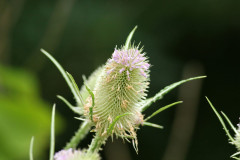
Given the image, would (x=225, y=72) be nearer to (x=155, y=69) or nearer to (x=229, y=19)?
(x=229, y=19)

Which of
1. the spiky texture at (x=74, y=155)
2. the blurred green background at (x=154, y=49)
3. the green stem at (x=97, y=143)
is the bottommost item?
the spiky texture at (x=74, y=155)

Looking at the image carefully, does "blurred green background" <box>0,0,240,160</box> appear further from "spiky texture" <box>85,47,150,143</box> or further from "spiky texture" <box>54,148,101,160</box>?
"spiky texture" <box>54,148,101,160</box>

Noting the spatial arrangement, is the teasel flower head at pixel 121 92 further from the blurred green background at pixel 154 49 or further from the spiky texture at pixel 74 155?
the blurred green background at pixel 154 49

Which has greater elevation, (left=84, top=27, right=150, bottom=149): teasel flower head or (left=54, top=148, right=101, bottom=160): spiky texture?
(left=84, top=27, right=150, bottom=149): teasel flower head

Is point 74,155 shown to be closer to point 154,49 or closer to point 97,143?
point 97,143

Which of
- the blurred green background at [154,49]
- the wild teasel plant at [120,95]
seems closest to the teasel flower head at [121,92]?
the wild teasel plant at [120,95]

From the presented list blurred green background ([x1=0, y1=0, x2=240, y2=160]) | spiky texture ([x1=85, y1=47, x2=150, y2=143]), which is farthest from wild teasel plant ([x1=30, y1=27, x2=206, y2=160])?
blurred green background ([x1=0, y1=0, x2=240, y2=160])
